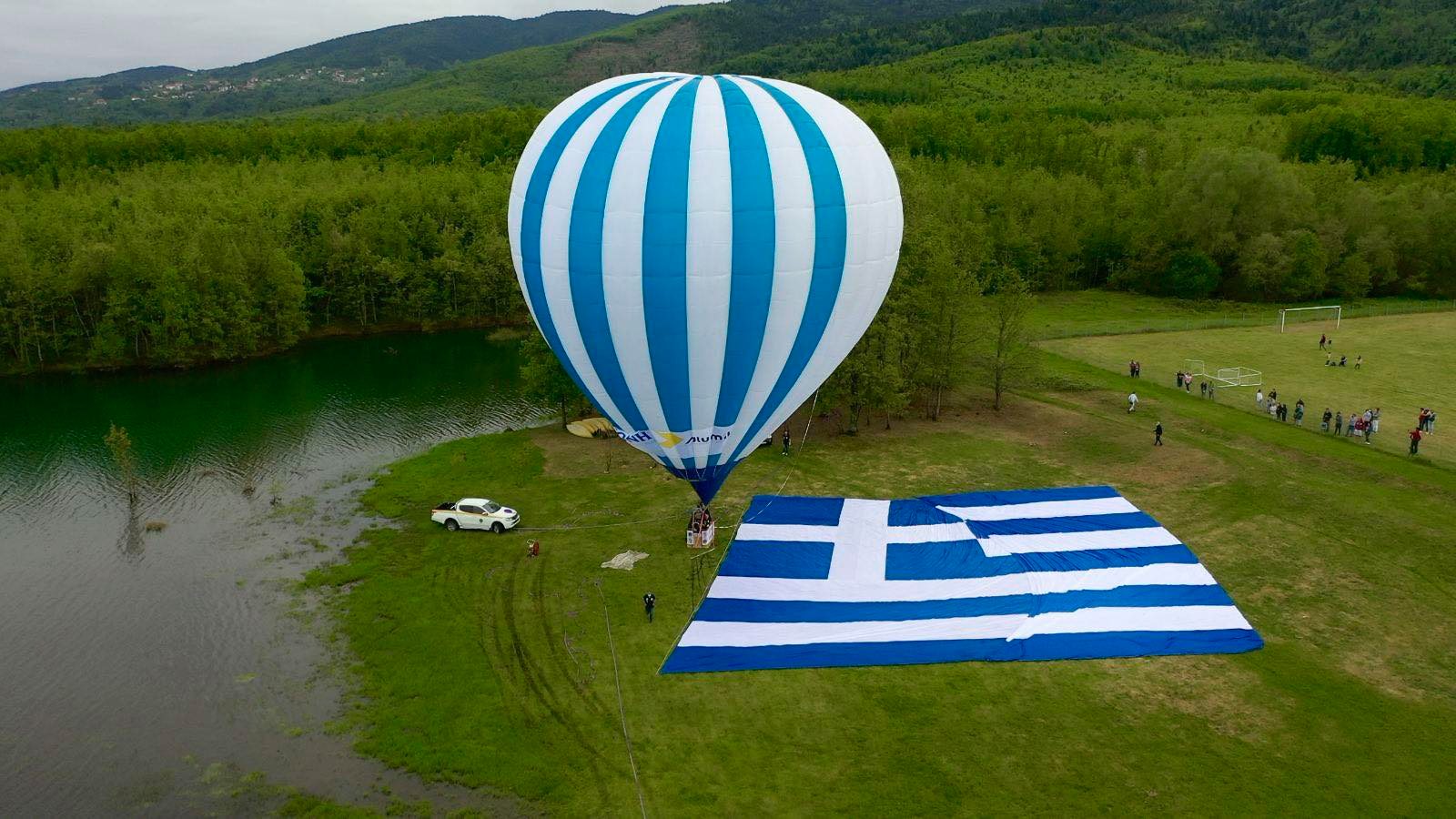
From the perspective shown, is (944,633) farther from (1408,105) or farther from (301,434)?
(1408,105)

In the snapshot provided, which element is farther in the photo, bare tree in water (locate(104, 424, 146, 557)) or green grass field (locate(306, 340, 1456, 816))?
bare tree in water (locate(104, 424, 146, 557))

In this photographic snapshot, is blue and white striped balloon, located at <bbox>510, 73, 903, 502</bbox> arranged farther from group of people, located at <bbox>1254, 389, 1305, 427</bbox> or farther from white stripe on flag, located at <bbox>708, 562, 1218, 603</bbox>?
group of people, located at <bbox>1254, 389, 1305, 427</bbox>

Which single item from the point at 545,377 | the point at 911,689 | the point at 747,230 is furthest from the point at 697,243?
the point at 545,377

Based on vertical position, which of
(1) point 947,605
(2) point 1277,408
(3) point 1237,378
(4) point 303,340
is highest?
(4) point 303,340

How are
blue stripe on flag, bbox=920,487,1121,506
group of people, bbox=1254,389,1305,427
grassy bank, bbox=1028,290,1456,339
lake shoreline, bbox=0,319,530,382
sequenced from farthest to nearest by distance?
grassy bank, bbox=1028,290,1456,339
lake shoreline, bbox=0,319,530,382
group of people, bbox=1254,389,1305,427
blue stripe on flag, bbox=920,487,1121,506

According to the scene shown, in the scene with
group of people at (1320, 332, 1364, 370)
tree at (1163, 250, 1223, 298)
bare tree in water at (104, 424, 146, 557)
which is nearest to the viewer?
bare tree in water at (104, 424, 146, 557)

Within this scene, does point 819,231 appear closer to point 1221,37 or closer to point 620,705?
point 620,705

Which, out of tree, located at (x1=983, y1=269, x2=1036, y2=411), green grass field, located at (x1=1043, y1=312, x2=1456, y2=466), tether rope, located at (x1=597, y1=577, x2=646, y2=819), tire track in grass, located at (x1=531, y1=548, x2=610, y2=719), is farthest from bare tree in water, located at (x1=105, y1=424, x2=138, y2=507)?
green grass field, located at (x1=1043, y1=312, x2=1456, y2=466)
